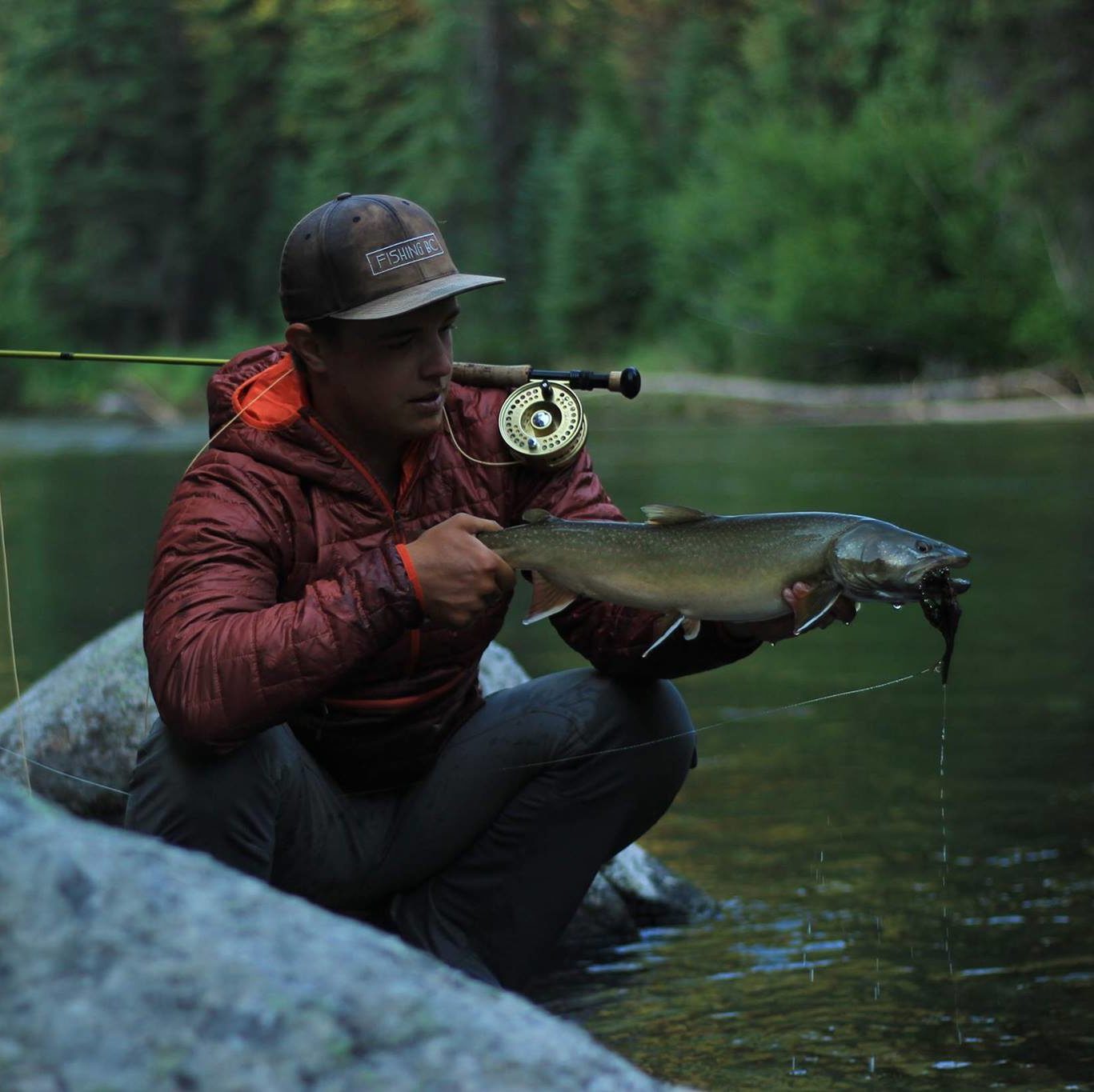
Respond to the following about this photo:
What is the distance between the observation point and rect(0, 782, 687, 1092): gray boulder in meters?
1.72

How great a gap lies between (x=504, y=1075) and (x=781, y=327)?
32657 millimetres

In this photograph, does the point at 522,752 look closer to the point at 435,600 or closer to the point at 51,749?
the point at 435,600

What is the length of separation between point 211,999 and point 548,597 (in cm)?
175

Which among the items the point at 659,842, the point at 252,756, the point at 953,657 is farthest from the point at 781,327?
the point at 252,756

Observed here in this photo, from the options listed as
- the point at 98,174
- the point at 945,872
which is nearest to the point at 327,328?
the point at 945,872

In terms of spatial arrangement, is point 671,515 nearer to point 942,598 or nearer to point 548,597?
point 548,597

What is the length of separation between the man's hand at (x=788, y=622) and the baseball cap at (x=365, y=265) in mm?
733

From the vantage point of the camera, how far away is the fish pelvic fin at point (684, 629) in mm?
3391

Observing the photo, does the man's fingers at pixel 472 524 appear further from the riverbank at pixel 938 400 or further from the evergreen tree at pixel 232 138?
the evergreen tree at pixel 232 138

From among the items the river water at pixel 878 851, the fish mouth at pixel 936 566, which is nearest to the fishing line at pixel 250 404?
the fish mouth at pixel 936 566

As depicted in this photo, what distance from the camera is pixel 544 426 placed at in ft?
11.9

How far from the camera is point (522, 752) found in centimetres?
373

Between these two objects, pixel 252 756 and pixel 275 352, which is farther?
pixel 275 352

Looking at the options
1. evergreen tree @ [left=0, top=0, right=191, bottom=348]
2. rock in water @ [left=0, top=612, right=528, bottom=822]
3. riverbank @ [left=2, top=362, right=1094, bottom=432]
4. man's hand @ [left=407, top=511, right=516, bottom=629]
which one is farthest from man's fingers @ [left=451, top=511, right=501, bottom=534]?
evergreen tree @ [left=0, top=0, right=191, bottom=348]
